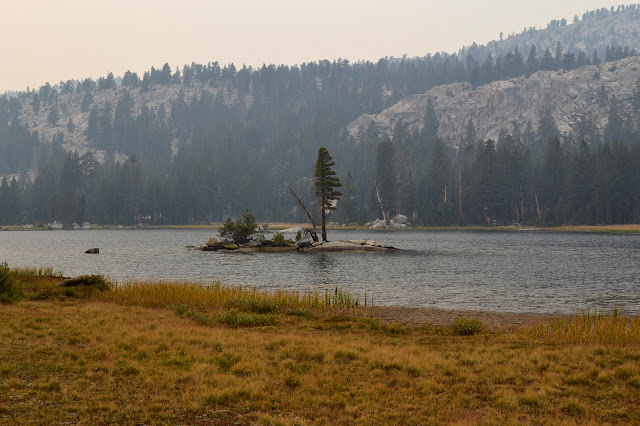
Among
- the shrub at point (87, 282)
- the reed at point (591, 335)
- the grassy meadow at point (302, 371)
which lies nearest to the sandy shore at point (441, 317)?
the grassy meadow at point (302, 371)

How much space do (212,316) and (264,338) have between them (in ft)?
20.8

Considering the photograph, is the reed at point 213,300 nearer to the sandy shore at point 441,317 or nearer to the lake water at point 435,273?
the sandy shore at point 441,317

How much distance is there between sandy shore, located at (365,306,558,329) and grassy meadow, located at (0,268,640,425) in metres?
1.95

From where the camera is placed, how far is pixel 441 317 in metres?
26.3

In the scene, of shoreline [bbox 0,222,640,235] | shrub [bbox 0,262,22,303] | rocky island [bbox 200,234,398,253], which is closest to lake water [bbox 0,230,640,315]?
rocky island [bbox 200,234,398,253]

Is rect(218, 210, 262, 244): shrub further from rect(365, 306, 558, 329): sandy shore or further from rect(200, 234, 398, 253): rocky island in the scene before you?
rect(365, 306, 558, 329): sandy shore

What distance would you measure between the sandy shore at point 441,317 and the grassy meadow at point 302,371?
1952 millimetres

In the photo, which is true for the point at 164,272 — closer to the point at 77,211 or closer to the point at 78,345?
the point at 78,345

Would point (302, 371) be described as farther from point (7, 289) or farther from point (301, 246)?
point (301, 246)

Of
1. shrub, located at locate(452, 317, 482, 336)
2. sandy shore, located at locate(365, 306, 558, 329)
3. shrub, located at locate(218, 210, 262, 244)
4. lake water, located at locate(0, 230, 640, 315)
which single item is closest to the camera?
shrub, located at locate(452, 317, 482, 336)

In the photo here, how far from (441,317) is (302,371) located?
13.4 meters

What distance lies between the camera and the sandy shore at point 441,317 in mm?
24542

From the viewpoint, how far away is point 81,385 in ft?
44.0

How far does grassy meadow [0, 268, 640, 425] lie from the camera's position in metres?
11.8
